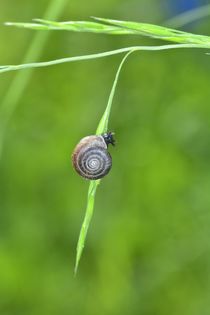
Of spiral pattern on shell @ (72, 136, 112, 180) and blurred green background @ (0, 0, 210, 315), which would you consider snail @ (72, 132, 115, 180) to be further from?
blurred green background @ (0, 0, 210, 315)

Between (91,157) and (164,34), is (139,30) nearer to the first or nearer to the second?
(164,34)

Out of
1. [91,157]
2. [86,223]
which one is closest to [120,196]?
[91,157]

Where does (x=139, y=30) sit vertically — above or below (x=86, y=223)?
above

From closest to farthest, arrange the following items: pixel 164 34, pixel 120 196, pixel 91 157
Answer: pixel 164 34, pixel 91 157, pixel 120 196

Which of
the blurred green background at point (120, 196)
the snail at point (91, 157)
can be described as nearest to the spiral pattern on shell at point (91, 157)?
the snail at point (91, 157)

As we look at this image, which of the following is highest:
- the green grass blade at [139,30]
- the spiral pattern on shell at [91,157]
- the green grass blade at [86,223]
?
the green grass blade at [139,30]

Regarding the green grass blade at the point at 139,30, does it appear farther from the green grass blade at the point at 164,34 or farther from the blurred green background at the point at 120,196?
the blurred green background at the point at 120,196
